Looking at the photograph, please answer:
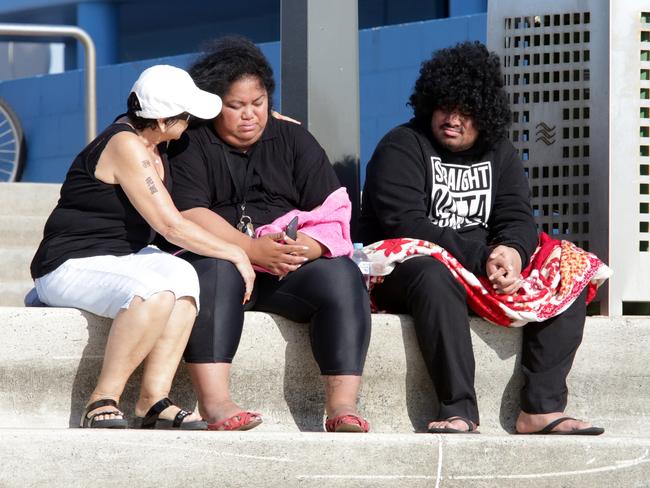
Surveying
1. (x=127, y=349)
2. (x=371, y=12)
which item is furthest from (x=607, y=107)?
(x=371, y=12)

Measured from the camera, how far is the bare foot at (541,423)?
388 centimetres

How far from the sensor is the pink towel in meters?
4.02

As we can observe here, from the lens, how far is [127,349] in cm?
363

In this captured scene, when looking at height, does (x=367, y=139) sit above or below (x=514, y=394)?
above

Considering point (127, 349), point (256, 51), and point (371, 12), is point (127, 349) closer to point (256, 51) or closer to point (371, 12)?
point (256, 51)

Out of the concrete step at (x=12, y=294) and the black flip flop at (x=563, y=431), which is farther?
the concrete step at (x=12, y=294)

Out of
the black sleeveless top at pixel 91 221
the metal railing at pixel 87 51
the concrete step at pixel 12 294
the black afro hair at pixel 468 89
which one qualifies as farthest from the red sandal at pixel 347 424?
the metal railing at pixel 87 51

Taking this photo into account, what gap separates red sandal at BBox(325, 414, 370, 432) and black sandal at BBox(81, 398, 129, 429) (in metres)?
0.60

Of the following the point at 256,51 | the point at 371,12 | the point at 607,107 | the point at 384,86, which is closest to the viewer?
the point at 256,51

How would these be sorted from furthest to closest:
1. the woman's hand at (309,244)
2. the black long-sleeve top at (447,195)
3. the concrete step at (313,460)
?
the black long-sleeve top at (447,195) < the woman's hand at (309,244) < the concrete step at (313,460)

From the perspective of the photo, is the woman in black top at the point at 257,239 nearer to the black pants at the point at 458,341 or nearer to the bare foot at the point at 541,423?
the black pants at the point at 458,341

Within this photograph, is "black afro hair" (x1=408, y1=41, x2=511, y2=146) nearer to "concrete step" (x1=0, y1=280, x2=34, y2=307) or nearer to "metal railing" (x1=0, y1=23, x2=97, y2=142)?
"concrete step" (x1=0, y1=280, x2=34, y2=307)

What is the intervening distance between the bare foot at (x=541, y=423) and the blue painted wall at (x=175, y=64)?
6.71 metres

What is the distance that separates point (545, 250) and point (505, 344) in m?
0.40
